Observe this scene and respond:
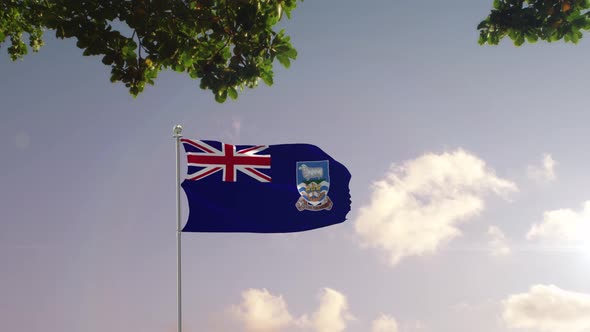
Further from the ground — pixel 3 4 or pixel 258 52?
pixel 3 4

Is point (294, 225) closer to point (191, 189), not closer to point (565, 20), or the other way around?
point (191, 189)

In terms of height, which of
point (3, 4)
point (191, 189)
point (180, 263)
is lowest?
point (180, 263)

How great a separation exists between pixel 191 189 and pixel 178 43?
5.74 metres

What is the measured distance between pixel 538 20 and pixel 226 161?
8.61 meters

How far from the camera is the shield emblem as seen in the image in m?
16.0

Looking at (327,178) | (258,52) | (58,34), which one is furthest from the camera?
(327,178)

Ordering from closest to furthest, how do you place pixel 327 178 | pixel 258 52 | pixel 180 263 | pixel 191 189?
pixel 258 52 < pixel 180 263 < pixel 191 189 < pixel 327 178

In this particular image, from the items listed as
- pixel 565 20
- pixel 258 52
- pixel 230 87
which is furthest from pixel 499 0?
pixel 230 87

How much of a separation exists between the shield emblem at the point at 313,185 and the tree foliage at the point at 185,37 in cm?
598

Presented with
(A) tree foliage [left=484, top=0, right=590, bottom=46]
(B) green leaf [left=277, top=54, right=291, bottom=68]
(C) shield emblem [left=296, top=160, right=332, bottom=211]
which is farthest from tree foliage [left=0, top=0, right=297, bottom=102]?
(C) shield emblem [left=296, top=160, right=332, bottom=211]

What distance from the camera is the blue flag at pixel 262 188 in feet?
49.9

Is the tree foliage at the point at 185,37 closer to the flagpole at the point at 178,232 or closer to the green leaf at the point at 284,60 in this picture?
the green leaf at the point at 284,60

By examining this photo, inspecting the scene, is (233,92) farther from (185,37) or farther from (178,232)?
(178,232)

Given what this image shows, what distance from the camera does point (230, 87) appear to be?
1048 centimetres
